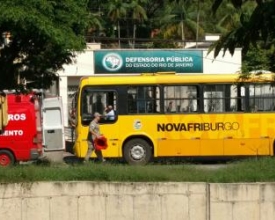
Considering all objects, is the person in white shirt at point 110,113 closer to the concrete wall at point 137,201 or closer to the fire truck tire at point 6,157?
the fire truck tire at point 6,157

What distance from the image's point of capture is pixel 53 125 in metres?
24.8

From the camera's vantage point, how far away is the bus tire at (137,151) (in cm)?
2039

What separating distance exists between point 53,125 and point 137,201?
1790 cm

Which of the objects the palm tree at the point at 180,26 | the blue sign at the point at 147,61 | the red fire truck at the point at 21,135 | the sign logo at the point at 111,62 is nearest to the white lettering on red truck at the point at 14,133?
the red fire truck at the point at 21,135

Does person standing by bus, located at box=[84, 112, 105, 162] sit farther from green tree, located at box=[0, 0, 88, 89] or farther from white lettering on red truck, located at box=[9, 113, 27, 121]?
green tree, located at box=[0, 0, 88, 89]

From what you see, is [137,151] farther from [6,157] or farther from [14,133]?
[6,157]

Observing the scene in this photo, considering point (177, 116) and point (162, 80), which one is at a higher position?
point (162, 80)

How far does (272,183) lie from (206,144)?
43.7 feet

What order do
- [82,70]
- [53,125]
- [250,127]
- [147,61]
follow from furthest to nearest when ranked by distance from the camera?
[147,61] < [82,70] < [53,125] < [250,127]

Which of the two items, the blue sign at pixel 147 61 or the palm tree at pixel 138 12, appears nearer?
the blue sign at pixel 147 61

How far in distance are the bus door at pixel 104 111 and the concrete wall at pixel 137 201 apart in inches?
520

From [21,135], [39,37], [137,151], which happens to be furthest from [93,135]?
[39,37]

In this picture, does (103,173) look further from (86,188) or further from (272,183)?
(272,183)

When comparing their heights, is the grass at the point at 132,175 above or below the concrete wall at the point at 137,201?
above
